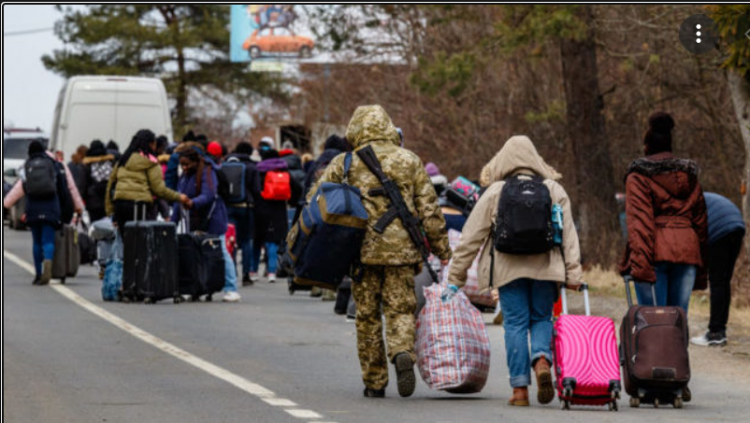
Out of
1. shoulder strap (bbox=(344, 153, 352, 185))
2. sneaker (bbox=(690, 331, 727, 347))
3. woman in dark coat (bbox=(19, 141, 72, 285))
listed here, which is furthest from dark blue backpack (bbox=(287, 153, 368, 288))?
woman in dark coat (bbox=(19, 141, 72, 285))

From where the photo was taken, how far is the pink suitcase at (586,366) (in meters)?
10.5

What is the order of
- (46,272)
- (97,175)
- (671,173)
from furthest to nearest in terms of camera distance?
(97,175)
(46,272)
(671,173)

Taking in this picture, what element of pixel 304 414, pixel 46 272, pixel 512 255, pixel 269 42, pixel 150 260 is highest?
pixel 269 42

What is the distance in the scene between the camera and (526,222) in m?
10.8

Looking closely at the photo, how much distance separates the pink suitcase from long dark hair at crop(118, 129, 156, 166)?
31.0 ft

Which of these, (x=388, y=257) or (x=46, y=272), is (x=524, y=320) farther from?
(x=46, y=272)

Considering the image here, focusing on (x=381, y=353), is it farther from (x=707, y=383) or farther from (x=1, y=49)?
(x=1, y=49)

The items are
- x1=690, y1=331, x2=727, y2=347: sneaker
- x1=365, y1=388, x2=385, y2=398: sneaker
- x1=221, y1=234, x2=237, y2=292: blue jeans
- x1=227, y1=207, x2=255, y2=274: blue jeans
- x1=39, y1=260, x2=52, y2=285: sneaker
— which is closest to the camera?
x1=365, y1=388, x2=385, y2=398: sneaker

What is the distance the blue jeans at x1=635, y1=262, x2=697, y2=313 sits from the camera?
38.6 feet

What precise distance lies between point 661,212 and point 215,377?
3.33 meters

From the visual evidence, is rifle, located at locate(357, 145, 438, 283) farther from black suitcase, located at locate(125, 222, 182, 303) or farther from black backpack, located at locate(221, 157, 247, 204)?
black backpack, located at locate(221, 157, 247, 204)

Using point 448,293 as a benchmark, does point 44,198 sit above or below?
above

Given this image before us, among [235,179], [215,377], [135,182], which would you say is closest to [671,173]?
[215,377]

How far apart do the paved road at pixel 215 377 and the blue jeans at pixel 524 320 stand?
294 mm
